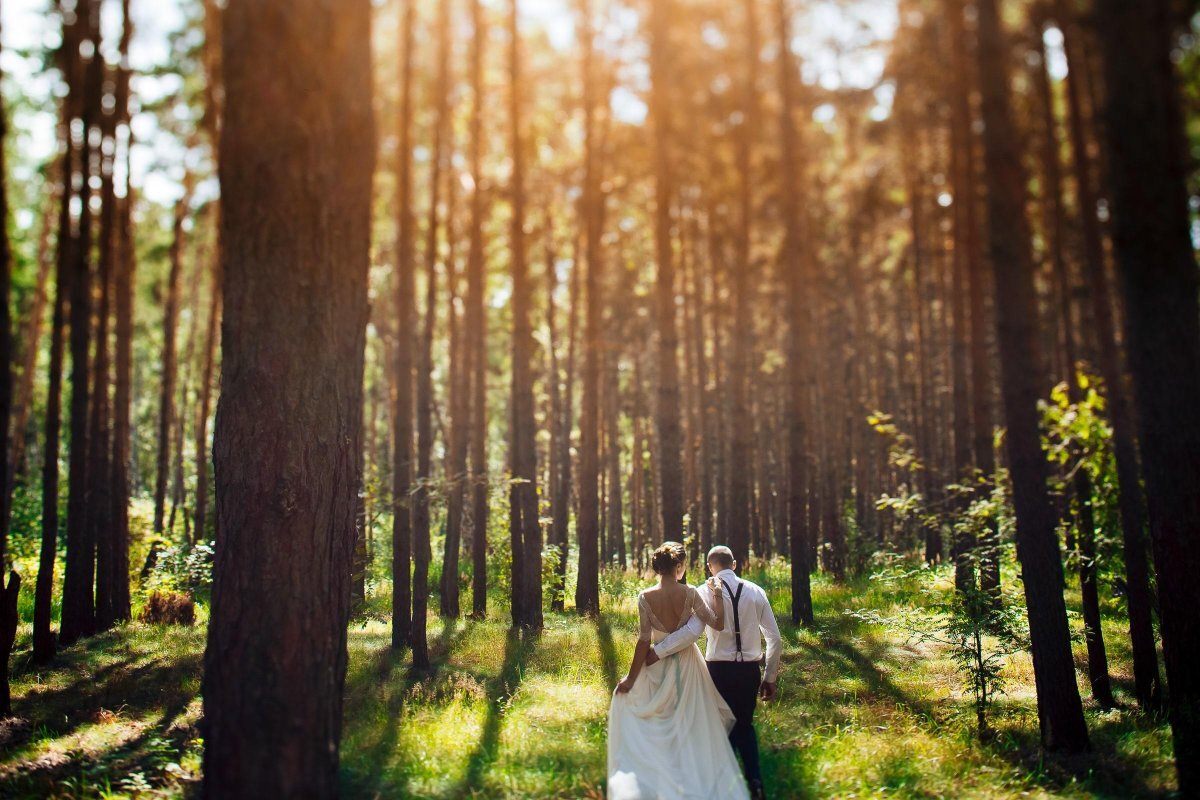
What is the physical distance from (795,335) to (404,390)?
7.07 m

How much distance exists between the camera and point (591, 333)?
17203 millimetres

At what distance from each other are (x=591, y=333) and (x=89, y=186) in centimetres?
892

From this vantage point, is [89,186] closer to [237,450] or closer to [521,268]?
[521,268]

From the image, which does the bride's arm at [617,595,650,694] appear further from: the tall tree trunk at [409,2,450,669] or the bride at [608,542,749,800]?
the tall tree trunk at [409,2,450,669]

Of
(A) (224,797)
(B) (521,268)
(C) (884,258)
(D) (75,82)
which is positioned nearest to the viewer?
(A) (224,797)

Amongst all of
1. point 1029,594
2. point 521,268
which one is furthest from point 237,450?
point 521,268

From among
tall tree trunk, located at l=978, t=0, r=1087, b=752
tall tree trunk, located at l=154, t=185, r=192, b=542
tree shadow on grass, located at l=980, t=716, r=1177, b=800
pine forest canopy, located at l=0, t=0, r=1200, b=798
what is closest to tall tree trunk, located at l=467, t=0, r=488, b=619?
pine forest canopy, located at l=0, t=0, r=1200, b=798

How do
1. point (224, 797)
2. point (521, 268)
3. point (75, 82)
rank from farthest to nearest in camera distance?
point (521, 268)
point (75, 82)
point (224, 797)

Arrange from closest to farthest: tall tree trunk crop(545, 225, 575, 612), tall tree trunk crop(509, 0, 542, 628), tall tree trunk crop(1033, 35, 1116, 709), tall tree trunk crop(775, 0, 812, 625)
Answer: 1. tall tree trunk crop(1033, 35, 1116, 709)
2. tall tree trunk crop(775, 0, 812, 625)
3. tall tree trunk crop(509, 0, 542, 628)
4. tall tree trunk crop(545, 225, 575, 612)

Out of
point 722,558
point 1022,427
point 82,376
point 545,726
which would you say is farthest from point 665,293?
point 82,376

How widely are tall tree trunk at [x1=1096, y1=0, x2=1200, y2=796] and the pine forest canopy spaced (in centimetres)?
3

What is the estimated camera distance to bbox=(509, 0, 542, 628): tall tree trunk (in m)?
15.9

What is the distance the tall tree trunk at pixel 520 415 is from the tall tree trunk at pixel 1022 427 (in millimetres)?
9033

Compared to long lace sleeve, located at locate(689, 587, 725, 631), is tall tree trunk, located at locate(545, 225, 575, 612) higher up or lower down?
higher up
